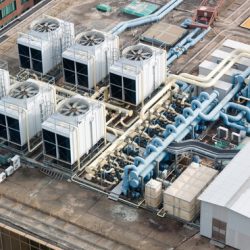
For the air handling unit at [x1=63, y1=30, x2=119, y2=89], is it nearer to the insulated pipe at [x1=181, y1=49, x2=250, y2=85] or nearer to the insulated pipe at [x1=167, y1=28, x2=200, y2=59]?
the insulated pipe at [x1=167, y1=28, x2=200, y2=59]

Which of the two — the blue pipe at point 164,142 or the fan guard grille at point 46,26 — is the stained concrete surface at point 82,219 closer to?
the blue pipe at point 164,142

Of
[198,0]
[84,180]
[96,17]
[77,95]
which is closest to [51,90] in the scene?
[77,95]

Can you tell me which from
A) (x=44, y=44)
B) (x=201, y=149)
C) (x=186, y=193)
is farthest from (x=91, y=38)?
(x=186, y=193)

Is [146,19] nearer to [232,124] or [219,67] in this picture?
[219,67]

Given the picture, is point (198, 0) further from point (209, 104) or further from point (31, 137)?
point (31, 137)

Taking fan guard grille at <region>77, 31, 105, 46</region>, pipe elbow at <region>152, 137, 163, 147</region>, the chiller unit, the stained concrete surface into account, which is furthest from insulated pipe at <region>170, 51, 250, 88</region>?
the stained concrete surface

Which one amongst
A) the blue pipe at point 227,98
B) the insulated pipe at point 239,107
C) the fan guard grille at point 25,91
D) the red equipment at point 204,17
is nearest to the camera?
the fan guard grille at point 25,91

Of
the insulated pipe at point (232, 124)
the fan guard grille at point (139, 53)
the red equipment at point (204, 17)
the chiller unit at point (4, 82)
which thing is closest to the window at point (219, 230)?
the insulated pipe at point (232, 124)
